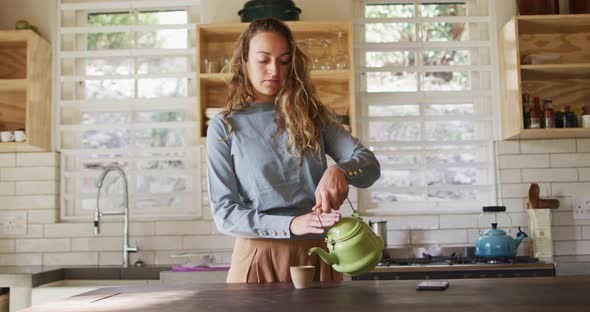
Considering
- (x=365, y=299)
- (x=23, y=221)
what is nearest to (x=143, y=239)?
(x=23, y=221)

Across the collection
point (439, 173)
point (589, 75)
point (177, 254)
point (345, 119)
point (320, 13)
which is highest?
point (320, 13)

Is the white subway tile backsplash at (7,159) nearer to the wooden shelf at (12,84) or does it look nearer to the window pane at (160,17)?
the wooden shelf at (12,84)

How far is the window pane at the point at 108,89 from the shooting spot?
16.3ft

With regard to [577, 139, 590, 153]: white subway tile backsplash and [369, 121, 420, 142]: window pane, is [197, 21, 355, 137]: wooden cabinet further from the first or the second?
[577, 139, 590, 153]: white subway tile backsplash

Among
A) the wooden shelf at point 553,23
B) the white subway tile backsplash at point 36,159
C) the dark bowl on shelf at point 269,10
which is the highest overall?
the dark bowl on shelf at point 269,10

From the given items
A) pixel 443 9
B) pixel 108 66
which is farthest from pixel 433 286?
pixel 108 66

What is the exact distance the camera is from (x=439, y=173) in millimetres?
4910

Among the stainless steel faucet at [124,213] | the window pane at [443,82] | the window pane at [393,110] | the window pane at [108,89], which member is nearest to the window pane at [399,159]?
the window pane at [393,110]

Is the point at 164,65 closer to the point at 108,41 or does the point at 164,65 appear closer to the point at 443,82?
the point at 108,41

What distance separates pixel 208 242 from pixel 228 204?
102 inches

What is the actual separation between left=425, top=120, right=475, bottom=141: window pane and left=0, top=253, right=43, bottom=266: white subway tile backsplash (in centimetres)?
277

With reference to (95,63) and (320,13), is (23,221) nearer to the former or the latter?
(95,63)

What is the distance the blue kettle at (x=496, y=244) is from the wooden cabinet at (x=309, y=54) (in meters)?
1.05

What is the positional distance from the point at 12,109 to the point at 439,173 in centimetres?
299
